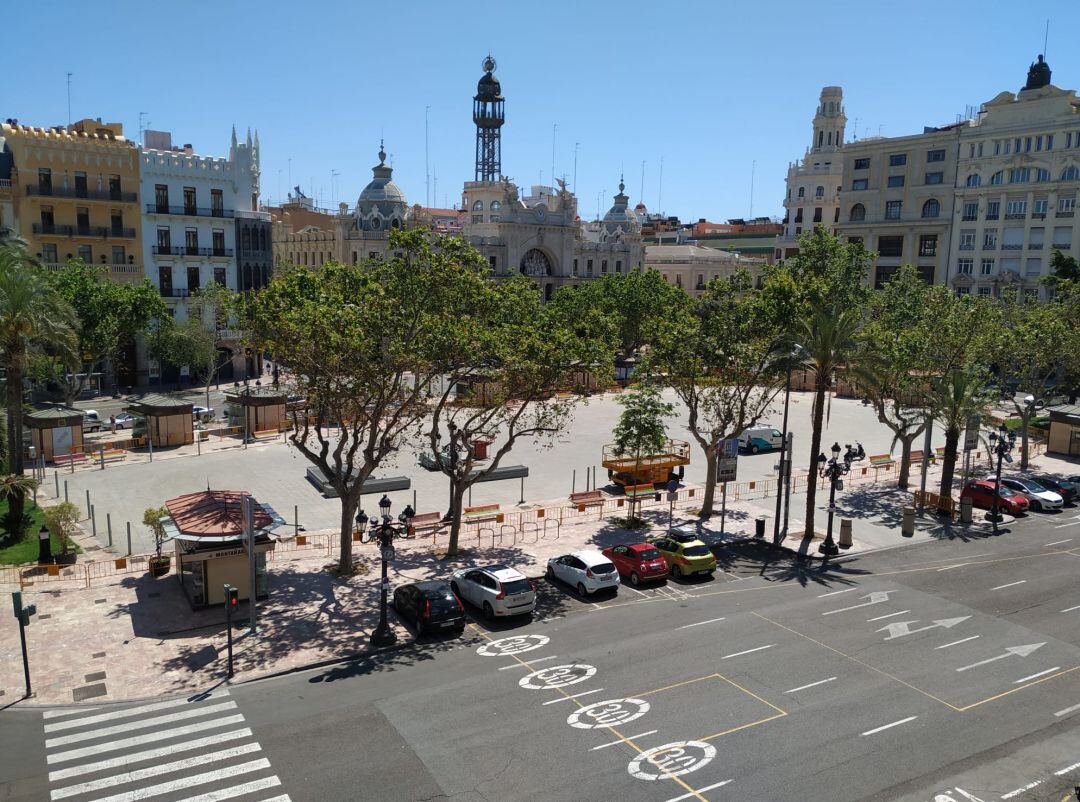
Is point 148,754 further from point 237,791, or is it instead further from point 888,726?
point 888,726

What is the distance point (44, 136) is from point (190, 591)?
159 ft

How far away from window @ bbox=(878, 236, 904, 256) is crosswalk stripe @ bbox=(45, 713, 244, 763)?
3322 inches

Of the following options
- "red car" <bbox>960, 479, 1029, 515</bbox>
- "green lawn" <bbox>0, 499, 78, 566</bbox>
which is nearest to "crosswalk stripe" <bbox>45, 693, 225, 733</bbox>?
"green lawn" <bbox>0, 499, 78, 566</bbox>

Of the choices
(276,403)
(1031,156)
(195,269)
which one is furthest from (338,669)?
(1031,156)

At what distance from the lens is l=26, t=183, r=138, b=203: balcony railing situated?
191ft

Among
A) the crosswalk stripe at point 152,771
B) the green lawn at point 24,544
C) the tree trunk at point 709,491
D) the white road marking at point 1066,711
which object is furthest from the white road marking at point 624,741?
the green lawn at point 24,544

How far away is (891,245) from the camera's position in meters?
87.6

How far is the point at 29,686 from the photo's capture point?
63.0 feet

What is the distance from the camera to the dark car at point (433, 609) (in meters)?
22.6

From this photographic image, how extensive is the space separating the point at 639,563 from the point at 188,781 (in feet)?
49.4

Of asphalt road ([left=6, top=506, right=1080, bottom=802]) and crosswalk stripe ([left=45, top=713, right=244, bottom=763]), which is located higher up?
asphalt road ([left=6, top=506, right=1080, bottom=802])

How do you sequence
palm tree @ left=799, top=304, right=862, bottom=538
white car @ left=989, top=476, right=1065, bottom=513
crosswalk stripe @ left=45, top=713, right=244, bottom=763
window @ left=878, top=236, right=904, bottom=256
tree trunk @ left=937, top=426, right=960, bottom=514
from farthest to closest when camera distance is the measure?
1. window @ left=878, top=236, right=904, bottom=256
2. white car @ left=989, top=476, right=1065, bottom=513
3. tree trunk @ left=937, top=426, right=960, bottom=514
4. palm tree @ left=799, top=304, right=862, bottom=538
5. crosswalk stripe @ left=45, top=713, right=244, bottom=763

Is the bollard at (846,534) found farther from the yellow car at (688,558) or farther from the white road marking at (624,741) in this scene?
the white road marking at (624,741)

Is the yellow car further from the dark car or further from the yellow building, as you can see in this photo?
the yellow building
